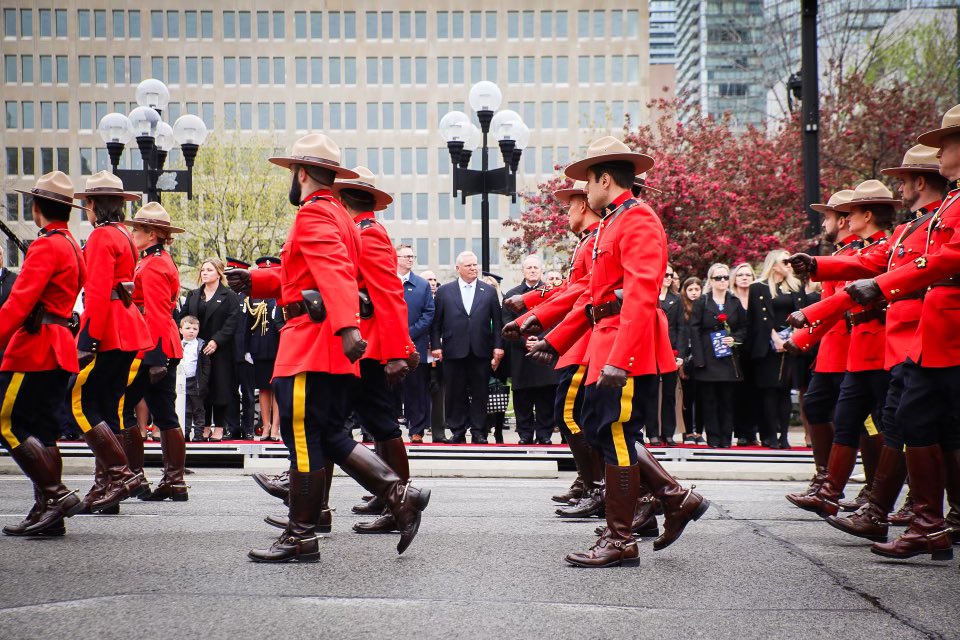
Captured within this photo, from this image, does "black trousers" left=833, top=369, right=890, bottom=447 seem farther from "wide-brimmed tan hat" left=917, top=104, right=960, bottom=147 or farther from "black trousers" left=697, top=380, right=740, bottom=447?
"black trousers" left=697, top=380, right=740, bottom=447

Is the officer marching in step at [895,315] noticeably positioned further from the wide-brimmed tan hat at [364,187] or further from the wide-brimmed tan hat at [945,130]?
the wide-brimmed tan hat at [364,187]

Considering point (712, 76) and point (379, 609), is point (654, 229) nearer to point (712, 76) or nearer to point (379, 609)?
point (379, 609)

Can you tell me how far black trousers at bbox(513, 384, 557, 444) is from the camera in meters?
13.7

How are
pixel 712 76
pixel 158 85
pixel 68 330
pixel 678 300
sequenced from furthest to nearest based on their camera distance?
pixel 712 76 → pixel 158 85 → pixel 678 300 → pixel 68 330

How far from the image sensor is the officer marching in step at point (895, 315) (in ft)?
21.7

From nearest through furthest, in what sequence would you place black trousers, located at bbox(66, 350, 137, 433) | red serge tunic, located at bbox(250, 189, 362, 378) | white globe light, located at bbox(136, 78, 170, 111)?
red serge tunic, located at bbox(250, 189, 362, 378) → black trousers, located at bbox(66, 350, 137, 433) → white globe light, located at bbox(136, 78, 170, 111)

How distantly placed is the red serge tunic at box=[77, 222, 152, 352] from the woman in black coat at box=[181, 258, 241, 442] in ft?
20.4

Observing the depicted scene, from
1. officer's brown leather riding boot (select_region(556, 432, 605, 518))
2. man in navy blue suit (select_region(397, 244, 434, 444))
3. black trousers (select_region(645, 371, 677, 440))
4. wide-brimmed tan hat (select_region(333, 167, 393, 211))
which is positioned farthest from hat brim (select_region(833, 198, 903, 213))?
man in navy blue suit (select_region(397, 244, 434, 444))

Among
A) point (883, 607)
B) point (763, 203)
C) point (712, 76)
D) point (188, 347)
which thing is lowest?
point (883, 607)

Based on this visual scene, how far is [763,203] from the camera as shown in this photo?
28.2m

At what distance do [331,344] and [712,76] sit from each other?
497 ft

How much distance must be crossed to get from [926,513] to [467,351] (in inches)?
322

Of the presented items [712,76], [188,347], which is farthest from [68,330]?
[712,76]

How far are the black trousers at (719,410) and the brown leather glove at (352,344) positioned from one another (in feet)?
28.5
